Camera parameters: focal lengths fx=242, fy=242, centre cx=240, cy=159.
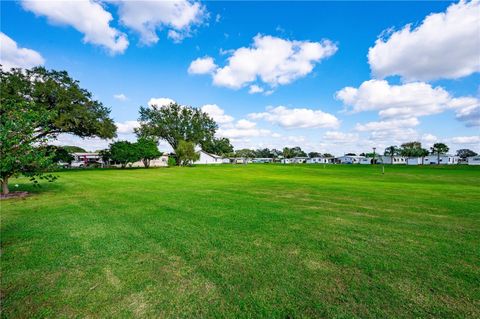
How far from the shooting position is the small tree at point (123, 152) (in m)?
47.2

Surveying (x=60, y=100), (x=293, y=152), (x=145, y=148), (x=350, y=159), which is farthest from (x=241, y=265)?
(x=293, y=152)

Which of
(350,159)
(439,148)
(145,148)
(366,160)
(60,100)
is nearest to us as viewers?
(60,100)

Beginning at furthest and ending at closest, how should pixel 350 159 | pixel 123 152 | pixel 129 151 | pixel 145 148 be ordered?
pixel 350 159
pixel 145 148
pixel 129 151
pixel 123 152

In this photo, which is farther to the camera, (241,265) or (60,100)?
(60,100)

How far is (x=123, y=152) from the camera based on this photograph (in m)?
47.0

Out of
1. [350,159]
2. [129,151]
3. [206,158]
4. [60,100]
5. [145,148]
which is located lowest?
[206,158]

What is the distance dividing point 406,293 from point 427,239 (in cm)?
A: 291

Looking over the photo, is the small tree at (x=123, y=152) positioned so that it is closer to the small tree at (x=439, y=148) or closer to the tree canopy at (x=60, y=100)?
the tree canopy at (x=60, y=100)

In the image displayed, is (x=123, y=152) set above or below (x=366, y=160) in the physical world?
above

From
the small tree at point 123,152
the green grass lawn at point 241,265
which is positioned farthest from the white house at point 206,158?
the green grass lawn at point 241,265

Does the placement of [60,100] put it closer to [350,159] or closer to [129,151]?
[129,151]

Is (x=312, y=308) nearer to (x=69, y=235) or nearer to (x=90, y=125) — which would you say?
(x=69, y=235)

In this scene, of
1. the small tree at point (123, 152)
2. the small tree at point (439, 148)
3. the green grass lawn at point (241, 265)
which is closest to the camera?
the green grass lawn at point (241, 265)

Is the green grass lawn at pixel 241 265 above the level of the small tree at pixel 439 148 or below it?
below
